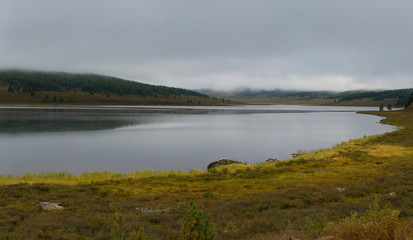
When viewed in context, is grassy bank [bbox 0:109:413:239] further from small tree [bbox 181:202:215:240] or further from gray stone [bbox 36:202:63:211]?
small tree [bbox 181:202:215:240]

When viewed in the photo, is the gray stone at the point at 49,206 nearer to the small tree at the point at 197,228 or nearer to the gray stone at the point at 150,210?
the gray stone at the point at 150,210

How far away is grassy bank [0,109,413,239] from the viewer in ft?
34.0

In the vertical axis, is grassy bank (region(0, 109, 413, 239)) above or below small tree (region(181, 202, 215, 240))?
below

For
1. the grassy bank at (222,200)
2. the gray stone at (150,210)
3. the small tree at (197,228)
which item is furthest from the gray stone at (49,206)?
the small tree at (197,228)

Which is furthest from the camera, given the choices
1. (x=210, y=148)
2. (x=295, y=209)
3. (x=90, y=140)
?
(x=90, y=140)

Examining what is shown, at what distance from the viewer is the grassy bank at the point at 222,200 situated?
1035cm

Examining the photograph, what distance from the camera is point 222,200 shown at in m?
15.5

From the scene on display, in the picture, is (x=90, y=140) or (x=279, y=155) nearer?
(x=279, y=155)

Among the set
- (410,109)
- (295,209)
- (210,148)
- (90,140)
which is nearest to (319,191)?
(295,209)

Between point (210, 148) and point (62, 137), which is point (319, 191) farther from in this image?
point (62, 137)

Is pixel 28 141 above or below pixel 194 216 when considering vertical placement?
below

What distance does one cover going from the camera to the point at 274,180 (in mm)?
21344

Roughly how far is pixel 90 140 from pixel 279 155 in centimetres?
3177

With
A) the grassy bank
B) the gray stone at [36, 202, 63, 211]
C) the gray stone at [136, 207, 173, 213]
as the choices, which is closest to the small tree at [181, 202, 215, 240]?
the grassy bank
